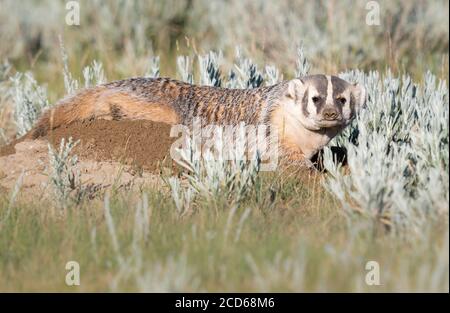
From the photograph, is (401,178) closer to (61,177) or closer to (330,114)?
(330,114)

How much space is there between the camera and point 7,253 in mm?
3789

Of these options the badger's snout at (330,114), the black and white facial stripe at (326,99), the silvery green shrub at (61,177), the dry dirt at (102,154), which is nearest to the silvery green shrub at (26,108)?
the dry dirt at (102,154)

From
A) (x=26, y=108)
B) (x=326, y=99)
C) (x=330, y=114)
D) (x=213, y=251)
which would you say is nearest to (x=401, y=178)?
(x=330, y=114)

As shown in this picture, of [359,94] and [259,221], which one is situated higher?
[359,94]

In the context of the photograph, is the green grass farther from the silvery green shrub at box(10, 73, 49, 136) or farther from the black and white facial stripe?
the silvery green shrub at box(10, 73, 49, 136)

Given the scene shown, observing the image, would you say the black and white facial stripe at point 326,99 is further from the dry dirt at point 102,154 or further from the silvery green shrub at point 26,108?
the silvery green shrub at point 26,108

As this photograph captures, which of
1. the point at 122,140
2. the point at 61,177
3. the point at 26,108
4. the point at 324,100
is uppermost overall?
the point at 26,108

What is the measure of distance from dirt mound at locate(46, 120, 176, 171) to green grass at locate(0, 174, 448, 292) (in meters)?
0.80

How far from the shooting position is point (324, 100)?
5117 mm

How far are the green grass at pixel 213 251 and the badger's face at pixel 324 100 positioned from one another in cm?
88

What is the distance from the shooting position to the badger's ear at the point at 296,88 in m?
5.27

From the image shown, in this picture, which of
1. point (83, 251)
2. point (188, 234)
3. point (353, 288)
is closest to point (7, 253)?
point (83, 251)

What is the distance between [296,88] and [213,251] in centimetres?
199

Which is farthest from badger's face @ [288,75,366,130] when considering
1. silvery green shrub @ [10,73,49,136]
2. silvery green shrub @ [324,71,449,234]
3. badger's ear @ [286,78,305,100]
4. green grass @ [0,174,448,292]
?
silvery green shrub @ [10,73,49,136]
